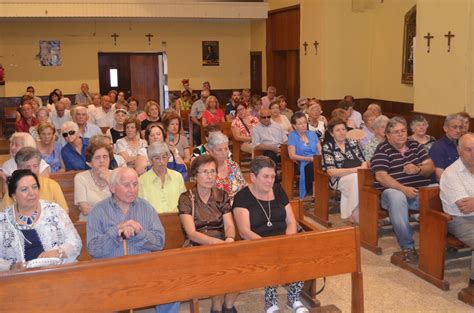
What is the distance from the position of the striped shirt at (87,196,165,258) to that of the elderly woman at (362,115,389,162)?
10.6 feet

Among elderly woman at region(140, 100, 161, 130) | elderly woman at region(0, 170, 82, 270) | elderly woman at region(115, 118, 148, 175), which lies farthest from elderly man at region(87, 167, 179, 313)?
elderly woman at region(140, 100, 161, 130)

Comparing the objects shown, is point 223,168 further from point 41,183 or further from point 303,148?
point 303,148

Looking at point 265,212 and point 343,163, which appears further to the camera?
point 343,163

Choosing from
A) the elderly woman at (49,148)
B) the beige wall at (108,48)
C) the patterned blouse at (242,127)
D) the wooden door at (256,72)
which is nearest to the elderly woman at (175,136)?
the elderly woman at (49,148)

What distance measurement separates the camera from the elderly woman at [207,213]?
149 inches

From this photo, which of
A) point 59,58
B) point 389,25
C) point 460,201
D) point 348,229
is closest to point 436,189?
point 460,201

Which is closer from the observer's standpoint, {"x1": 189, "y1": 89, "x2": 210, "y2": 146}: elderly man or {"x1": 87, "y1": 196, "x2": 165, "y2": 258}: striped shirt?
{"x1": 87, "y1": 196, "x2": 165, "y2": 258}: striped shirt

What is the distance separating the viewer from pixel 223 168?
4680 mm

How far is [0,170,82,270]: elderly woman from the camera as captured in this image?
3.30m

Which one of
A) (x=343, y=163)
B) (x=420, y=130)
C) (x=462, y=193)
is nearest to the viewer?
(x=462, y=193)

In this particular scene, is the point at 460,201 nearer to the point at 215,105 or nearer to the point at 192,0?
the point at 215,105

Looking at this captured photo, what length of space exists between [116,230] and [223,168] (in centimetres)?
147

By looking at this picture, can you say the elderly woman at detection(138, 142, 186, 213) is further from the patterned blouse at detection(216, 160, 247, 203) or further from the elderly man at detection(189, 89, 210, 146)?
the elderly man at detection(189, 89, 210, 146)

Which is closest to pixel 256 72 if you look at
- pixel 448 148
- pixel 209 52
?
pixel 209 52
